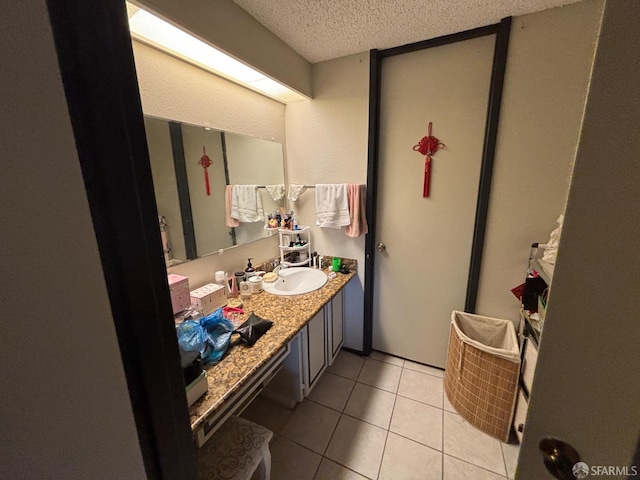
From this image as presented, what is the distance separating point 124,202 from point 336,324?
1.78 m

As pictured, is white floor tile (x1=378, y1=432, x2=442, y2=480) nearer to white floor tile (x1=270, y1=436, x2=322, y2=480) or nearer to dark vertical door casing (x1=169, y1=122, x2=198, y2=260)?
white floor tile (x1=270, y1=436, x2=322, y2=480)

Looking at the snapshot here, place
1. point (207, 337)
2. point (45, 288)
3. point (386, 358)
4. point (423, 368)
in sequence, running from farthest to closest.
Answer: point (386, 358) < point (423, 368) < point (207, 337) < point (45, 288)

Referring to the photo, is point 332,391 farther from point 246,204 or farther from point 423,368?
point 246,204

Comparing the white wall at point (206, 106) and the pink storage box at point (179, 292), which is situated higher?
the white wall at point (206, 106)

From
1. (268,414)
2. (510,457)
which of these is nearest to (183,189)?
(268,414)

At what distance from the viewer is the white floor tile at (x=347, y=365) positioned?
1972 millimetres

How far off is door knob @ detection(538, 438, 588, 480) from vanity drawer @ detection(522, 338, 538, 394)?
3.63 feet

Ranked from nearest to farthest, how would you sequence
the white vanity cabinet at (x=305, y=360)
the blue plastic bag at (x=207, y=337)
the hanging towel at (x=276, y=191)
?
the blue plastic bag at (x=207, y=337) < the white vanity cabinet at (x=305, y=360) < the hanging towel at (x=276, y=191)

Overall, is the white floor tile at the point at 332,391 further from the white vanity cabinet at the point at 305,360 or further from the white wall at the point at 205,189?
the white wall at the point at 205,189

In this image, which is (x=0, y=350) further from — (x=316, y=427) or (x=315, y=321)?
(x=316, y=427)

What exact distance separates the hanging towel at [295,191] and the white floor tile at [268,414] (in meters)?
1.52

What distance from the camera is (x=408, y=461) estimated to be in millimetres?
1348

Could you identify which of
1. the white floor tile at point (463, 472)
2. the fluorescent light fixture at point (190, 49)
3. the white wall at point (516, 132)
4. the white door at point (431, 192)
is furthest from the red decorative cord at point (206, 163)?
the white floor tile at point (463, 472)

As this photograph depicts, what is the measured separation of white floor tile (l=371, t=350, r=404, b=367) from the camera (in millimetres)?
2069
